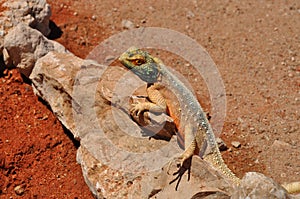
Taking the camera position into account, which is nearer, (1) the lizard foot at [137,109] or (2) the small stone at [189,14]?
(1) the lizard foot at [137,109]

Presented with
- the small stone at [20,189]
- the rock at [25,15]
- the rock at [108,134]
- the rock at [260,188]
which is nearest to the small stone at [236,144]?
the rock at [108,134]

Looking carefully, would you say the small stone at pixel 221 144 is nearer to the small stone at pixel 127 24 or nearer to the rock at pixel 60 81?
the rock at pixel 60 81

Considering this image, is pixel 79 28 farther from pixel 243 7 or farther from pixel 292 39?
pixel 292 39

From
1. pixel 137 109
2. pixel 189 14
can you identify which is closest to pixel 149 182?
pixel 137 109

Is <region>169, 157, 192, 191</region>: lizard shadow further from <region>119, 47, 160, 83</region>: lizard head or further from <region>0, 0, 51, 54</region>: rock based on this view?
<region>0, 0, 51, 54</region>: rock

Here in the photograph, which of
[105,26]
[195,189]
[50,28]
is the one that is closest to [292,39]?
Result: [105,26]
